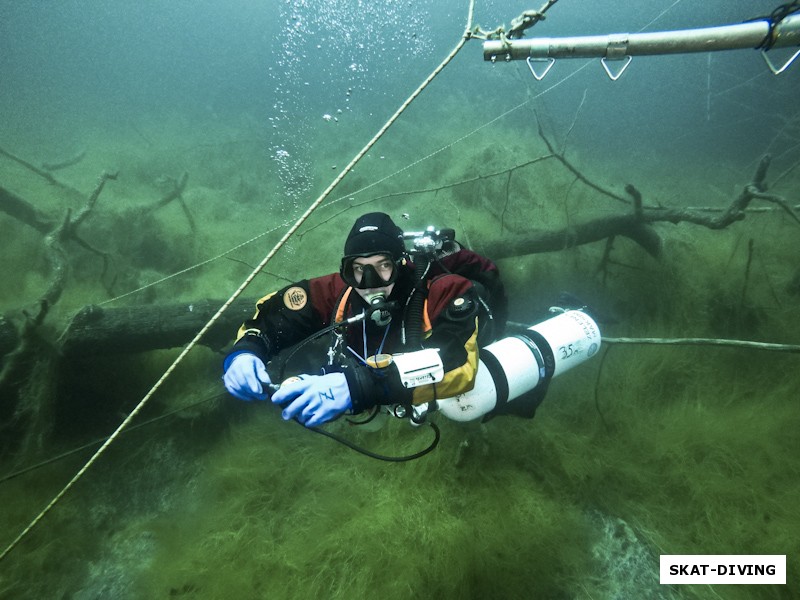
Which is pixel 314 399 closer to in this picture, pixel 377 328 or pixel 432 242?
pixel 377 328

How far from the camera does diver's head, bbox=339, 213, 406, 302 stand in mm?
2945

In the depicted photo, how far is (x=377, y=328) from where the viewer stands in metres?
3.31

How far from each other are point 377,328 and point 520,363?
1.35 metres

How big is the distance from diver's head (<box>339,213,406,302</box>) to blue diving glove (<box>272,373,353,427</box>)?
920mm

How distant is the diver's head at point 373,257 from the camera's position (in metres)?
2.95

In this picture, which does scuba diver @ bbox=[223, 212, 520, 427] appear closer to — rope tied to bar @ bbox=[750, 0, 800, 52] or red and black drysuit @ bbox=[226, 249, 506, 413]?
red and black drysuit @ bbox=[226, 249, 506, 413]

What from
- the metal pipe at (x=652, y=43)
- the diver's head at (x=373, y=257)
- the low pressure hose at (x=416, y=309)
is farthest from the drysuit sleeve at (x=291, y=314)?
the metal pipe at (x=652, y=43)

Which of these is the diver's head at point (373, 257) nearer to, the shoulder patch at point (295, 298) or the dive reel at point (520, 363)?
the shoulder patch at point (295, 298)

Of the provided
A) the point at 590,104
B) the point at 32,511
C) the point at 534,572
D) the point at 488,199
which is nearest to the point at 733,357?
the point at 534,572

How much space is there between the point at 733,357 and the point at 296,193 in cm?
1622

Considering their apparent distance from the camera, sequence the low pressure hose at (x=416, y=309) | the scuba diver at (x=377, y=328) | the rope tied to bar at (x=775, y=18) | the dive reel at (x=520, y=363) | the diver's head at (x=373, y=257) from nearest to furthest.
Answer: the rope tied to bar at (x=775, y=18) < the scuba diver at (x=377, y=328) < the low pressure hose at (x=416, y=309) < the diver's head at (x=373, y=257) < the dive reel at (x=520, y=363)

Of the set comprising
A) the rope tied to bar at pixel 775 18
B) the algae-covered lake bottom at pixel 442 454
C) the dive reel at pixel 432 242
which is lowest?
the algae-covered lake bottom at pixel 442 454

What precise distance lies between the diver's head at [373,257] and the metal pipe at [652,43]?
1.50 m

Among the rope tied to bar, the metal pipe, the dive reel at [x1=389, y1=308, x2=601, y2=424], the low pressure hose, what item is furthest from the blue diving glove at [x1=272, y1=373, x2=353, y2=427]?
the rope tied to bar
